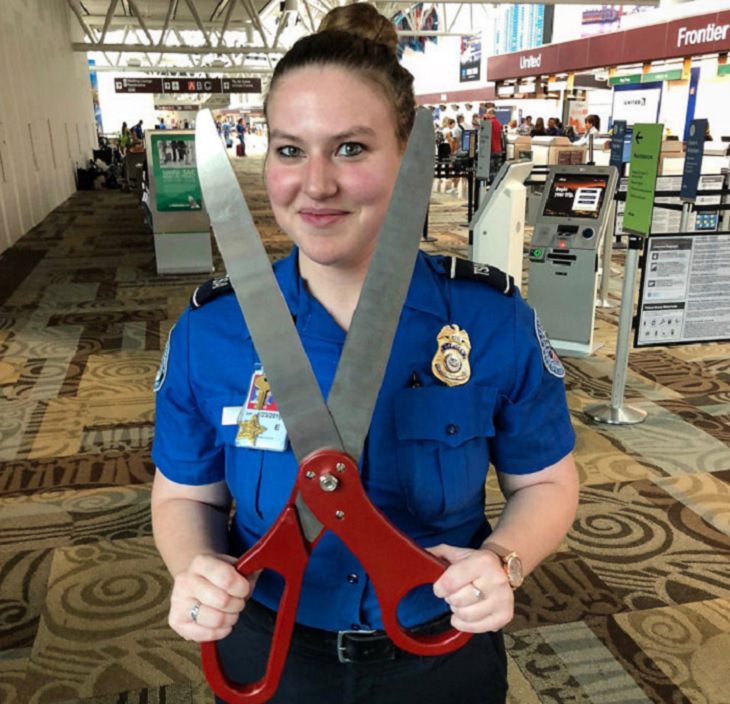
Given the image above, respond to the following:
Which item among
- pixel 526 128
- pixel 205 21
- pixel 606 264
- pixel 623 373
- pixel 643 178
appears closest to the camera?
pixel 643 178

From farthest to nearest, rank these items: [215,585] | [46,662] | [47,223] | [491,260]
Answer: [47,223], [491,260], [46,662], [215,585]

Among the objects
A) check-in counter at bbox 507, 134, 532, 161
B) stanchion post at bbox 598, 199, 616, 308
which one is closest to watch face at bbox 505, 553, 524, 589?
stanchion post at bbox 598, 199, 616, 308

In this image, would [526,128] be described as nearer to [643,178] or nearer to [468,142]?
[468,142]

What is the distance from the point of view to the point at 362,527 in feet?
2.82

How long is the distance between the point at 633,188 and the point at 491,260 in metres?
1.86

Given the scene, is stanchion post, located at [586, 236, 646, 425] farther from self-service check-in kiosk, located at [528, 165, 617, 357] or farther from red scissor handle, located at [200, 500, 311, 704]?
red scissor handle, located at [200, 500, 311, 704]

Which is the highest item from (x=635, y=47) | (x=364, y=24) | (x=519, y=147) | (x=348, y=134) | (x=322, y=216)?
(x=635, y=47)

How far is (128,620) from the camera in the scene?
2.54 meters

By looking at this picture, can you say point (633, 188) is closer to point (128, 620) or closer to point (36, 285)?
point (128, 620)

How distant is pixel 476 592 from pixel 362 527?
0.15 metres

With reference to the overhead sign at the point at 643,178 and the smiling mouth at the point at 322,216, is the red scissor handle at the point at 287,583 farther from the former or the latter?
the overhead sign at the point at 643,178

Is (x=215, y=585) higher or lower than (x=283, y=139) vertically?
lower

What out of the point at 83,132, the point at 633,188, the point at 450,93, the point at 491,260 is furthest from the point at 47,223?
the point at 450,93

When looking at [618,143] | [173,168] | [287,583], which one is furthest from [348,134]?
[173,168]
